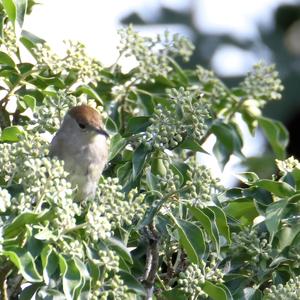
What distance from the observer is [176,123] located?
9.69 ft

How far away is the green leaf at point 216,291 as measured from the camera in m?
2.78

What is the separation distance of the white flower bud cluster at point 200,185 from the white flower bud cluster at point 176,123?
0.16 meters

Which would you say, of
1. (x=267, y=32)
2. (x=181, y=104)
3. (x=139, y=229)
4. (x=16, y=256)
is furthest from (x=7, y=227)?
(x=267, y=32)

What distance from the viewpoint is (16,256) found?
2.28 metres

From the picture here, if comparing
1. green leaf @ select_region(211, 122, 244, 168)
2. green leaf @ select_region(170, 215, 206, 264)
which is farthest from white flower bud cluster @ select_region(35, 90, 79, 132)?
green leaf @ select_region(211, 122, 244, 168)

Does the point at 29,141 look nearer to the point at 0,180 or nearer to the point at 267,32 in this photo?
the point at 0,180

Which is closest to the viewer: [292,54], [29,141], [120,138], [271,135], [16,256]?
[292,54]

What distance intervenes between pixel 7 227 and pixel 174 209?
768 millimetres

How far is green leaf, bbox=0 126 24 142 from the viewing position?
9.95ft

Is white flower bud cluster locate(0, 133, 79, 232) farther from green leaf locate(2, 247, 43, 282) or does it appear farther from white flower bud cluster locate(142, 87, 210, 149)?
white flower bud cluster locate(142, 87, 210, 149)

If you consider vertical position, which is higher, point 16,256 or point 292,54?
point 292,54

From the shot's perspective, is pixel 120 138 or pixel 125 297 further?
pixel 120 138

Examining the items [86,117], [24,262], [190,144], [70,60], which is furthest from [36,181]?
[86,117]

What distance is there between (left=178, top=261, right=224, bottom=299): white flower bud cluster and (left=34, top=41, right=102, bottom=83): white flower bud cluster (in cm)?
111
